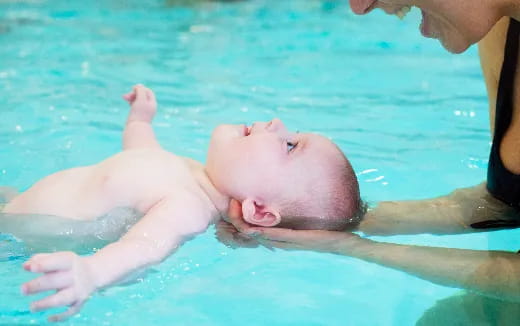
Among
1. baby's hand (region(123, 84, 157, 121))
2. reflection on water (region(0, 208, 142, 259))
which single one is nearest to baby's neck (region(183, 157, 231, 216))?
reflection on water (region(0, 208, 142, 259))

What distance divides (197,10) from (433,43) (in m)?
3.28

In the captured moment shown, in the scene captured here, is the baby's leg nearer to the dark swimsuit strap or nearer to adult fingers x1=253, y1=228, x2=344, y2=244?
adult fingers x1=253, y1=228, x2=344, y2=244

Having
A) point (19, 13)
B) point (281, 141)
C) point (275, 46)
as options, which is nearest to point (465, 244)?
point (281, 141)

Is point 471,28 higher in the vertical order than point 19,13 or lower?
higher

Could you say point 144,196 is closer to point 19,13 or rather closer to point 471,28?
point 471,28

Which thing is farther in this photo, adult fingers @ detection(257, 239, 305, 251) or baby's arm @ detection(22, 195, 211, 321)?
adult fingers @ detection(257, 239, 305, 251)

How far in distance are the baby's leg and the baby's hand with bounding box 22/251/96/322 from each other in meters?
1.03

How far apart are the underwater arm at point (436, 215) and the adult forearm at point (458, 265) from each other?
35 cm

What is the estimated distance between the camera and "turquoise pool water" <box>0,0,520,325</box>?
84.5 inches

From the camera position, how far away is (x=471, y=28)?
6.70 ft

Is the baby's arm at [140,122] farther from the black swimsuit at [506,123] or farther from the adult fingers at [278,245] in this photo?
the black swimsuit at [506,123]

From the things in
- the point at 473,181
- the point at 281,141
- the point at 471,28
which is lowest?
the point at 473,181

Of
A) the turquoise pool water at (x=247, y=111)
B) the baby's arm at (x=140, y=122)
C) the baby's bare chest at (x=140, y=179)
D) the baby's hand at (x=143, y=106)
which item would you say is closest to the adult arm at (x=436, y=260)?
the turquoise pool water at (x=247, y=111)

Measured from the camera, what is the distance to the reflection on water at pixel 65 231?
7.64 feet
